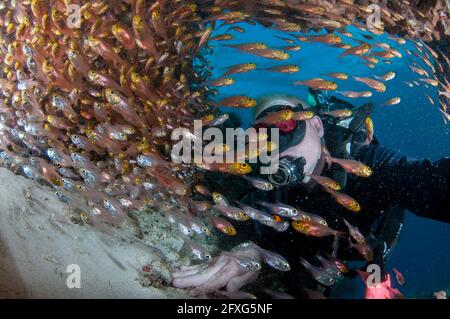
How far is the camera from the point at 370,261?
13.5 feet

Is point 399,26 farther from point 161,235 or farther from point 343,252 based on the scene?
point 161,235

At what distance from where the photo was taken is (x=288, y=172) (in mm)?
3709

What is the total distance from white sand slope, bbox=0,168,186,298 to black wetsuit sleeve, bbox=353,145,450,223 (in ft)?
9.12

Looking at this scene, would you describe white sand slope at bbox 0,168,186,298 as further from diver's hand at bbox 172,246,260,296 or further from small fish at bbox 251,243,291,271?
small fish at bbox 251,243,291,271

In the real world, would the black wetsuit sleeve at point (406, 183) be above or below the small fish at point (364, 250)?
above

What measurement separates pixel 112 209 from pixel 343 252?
129 inches

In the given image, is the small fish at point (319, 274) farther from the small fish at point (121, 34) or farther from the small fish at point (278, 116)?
the small fish at point (121, 34)

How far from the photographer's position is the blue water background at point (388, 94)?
60.5 ft

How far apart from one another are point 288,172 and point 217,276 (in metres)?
1.53

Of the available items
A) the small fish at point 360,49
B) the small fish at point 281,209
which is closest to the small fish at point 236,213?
the small fish at point 281,209

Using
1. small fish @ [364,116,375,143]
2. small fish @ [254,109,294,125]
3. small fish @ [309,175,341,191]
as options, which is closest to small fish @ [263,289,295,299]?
small fish @ [309,175,341,191]

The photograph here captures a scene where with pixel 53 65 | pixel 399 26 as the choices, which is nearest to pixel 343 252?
pixel 53 65

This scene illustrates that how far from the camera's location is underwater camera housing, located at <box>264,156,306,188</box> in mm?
3711

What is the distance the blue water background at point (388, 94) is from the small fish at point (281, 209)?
1.75 m
